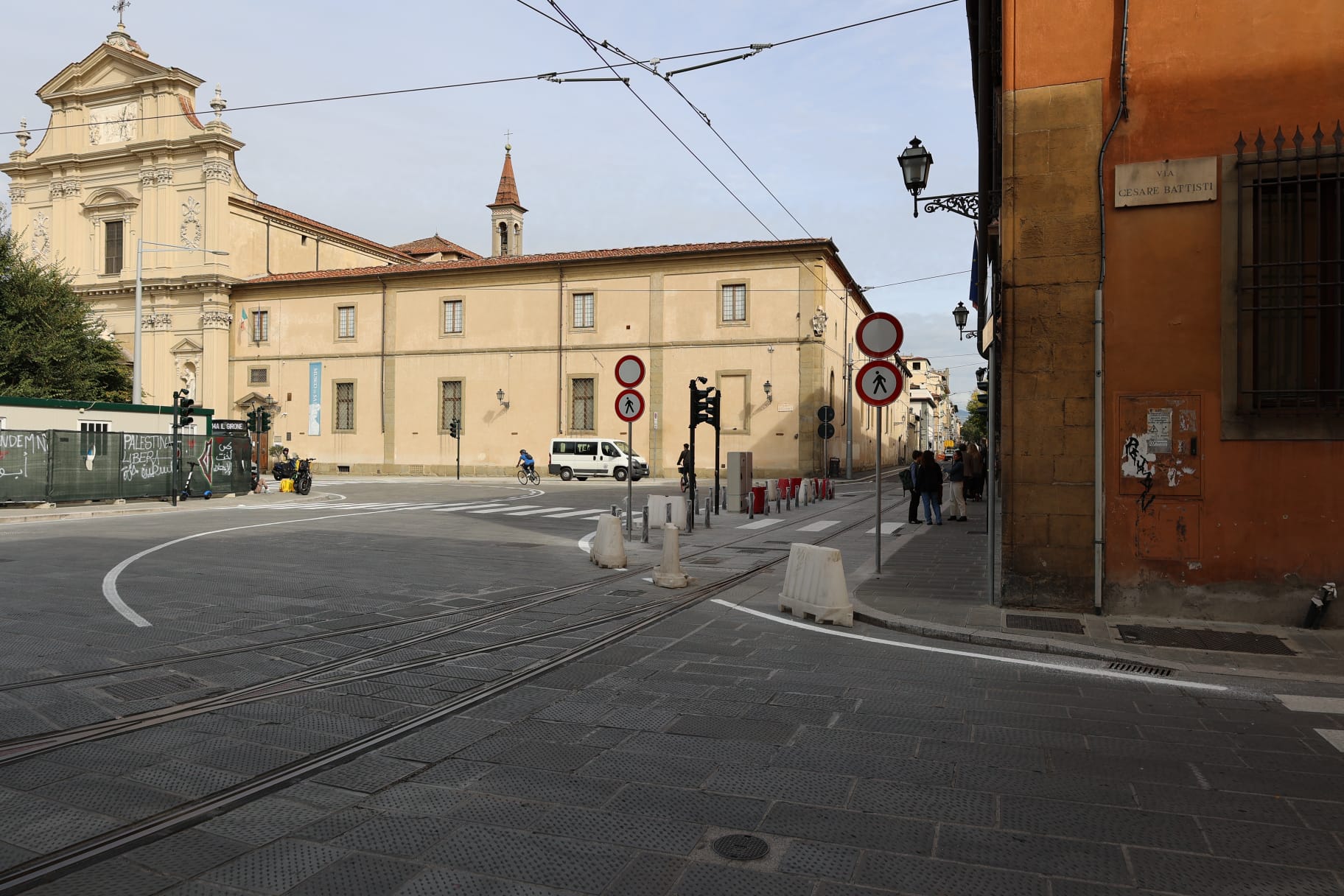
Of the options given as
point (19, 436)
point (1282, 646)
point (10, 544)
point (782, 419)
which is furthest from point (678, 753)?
point (782, 419)

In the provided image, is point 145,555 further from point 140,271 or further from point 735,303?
point 735,303

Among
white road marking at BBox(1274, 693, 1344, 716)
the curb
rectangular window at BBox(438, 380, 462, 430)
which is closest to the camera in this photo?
white road marking at BBox(1274, 693, 1344, 716)

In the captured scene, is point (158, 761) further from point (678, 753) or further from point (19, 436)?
point (19, 436)

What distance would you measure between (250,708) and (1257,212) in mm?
8368

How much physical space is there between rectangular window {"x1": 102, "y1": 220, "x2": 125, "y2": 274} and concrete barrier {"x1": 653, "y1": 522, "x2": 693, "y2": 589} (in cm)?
5098

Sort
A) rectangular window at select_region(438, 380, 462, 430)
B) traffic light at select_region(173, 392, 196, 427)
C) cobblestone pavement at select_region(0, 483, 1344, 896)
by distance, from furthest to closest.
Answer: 1. rectangular window at select_region(438, 380, 462, 430)
2. traffic light at select_region(173, 392, 196, 427)
3. cobblestone pavement at select_region(0, 483, 1344, 896)

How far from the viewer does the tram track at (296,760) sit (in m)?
3.37

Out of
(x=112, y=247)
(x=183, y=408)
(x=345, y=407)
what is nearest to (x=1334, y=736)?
(x=183, y=408)

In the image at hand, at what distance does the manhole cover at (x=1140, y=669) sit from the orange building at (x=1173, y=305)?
1.71 meters

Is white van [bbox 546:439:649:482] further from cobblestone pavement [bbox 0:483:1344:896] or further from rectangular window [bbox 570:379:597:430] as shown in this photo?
cobblestone pavement [bbox 0:483:1344:896]

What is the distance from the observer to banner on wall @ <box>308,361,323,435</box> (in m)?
48.8

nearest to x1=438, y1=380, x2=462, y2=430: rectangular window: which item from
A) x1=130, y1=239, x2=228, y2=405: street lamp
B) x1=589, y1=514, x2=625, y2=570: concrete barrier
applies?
x1=130, y1=239, x2=228, y2=405: street lamp

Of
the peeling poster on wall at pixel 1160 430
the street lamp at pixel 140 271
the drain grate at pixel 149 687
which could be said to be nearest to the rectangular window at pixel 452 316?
the street lamp at pixel 140 271

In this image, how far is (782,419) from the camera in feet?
→ 136
